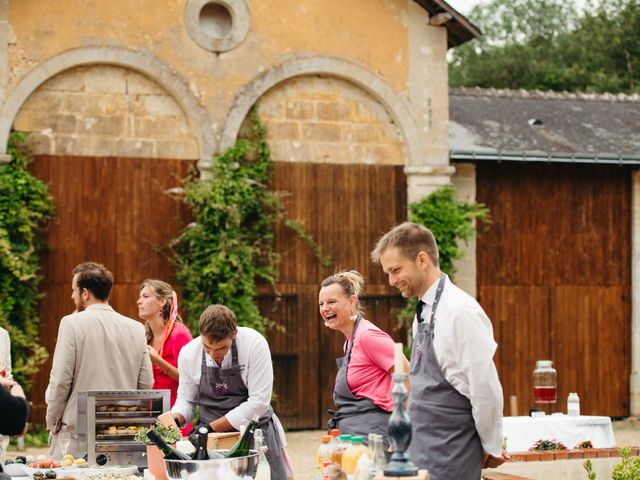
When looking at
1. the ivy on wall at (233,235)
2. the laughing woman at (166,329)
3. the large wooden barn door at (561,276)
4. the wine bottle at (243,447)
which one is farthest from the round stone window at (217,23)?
the wine bottle at (243,447)

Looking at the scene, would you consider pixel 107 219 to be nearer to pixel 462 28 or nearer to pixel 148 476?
pixel 462 28

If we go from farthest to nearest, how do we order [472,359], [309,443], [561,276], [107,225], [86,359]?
[561,276]
[107,225]
[309,443]
[86,359]
[472,359]

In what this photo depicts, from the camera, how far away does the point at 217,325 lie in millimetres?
6512

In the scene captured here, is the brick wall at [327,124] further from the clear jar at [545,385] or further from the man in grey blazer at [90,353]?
the man in grey blazer at [90,353]

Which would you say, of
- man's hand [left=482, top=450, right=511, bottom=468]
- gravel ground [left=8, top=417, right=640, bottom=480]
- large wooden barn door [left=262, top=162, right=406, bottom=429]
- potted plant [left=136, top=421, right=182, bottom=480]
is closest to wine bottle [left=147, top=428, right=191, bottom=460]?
potted plant [left=136, top=421, right=182, bottom=480]

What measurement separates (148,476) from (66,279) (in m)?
7.62

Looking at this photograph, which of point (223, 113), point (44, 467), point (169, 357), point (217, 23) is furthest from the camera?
point (217, 23)

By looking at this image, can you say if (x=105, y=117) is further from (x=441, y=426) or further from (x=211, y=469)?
(x=441, y=426)

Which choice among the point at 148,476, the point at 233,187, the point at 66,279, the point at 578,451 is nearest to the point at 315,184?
the point at 233,187

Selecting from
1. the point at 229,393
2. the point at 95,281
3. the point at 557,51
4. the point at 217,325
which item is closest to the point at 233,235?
the point at 95,281

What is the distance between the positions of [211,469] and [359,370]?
1.59 metres

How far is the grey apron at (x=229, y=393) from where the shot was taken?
673 centimetres

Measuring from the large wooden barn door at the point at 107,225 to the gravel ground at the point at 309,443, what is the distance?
1805mm

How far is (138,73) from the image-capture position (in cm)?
1373
